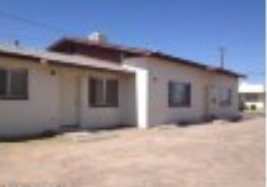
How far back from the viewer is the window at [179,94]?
82.3 ft

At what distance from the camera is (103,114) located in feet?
70.7

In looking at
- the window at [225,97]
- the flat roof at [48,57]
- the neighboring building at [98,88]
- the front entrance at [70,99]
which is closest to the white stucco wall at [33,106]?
the neighboring building at [98,88]

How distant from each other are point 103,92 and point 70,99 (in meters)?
2.15

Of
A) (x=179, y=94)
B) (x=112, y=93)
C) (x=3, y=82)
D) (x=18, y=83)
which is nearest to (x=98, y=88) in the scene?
(x=112, y=93)

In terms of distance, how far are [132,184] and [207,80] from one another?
72.3ft

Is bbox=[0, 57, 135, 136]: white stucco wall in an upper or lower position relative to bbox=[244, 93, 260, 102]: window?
lower

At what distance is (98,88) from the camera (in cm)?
2141

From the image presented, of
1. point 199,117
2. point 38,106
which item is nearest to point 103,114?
point 38,106

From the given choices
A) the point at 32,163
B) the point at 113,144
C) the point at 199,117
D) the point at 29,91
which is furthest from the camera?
the point at 199,117

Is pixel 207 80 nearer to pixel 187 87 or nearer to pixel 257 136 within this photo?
pixel 187 87

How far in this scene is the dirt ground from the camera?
8.91m

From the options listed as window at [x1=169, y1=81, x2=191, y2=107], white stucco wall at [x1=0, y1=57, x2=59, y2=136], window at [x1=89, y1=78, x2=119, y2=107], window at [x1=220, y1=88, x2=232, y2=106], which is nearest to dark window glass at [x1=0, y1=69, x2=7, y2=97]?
white stucco wall at [x1=0, y1=57, x2=59, y2=136]

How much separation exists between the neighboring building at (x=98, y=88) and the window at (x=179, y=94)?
5 centimetres

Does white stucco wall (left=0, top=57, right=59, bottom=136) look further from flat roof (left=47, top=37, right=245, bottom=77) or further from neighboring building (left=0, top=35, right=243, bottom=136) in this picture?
flat roof (left=47, top=37, right=245, bottom=77)
